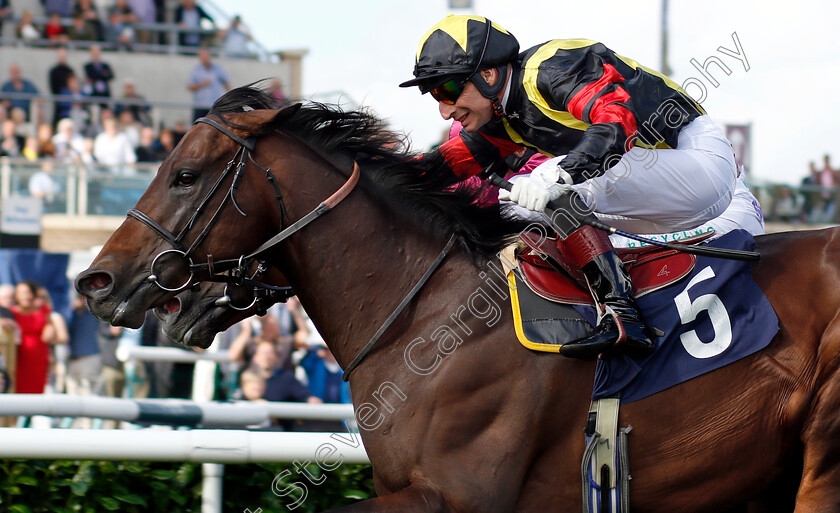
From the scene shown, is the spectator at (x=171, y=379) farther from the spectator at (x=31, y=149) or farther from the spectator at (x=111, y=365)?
the spectator at (x=31, y=149)

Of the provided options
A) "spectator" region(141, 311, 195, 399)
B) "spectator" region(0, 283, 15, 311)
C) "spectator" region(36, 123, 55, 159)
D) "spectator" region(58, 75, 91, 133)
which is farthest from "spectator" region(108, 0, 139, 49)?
"spectator" region(141, 311, 195, 399)

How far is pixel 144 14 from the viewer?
15.1 m

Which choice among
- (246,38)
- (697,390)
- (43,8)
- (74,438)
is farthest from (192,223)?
(43,8)

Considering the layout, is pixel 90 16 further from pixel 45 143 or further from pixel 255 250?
pixel 255 250

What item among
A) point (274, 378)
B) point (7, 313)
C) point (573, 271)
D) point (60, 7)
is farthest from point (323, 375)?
point (60, 7)

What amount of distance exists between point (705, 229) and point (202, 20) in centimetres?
1390

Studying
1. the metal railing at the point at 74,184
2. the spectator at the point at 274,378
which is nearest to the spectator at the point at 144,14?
the metal railing at the point at 74,184

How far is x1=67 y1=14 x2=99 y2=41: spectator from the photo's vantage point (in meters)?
14.5

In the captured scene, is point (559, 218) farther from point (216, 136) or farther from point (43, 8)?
point (43, 8)

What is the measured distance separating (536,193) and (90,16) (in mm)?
13395

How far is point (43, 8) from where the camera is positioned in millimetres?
15203

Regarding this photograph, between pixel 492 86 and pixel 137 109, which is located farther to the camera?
pixel 137 109

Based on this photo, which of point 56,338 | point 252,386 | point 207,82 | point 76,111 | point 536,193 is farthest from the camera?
point 207,82

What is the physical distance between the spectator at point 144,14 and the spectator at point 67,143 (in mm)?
4119
